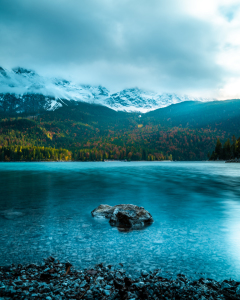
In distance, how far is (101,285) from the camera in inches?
302

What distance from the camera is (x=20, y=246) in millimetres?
11086

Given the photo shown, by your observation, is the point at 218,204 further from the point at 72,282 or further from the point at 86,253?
the point at 72,282

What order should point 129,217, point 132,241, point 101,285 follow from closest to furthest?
point 101,285, point 132,241, point 129,217

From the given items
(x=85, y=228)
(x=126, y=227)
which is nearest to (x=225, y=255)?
(x=126, y=227)

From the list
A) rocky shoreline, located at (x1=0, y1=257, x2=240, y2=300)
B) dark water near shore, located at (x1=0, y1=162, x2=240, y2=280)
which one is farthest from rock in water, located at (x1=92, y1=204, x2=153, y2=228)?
rocky shoreline, located at (x1=0, y1=257, x2=240, y2=300)

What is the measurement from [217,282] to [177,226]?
715 cm

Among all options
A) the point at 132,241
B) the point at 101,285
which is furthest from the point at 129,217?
the point at 101,285

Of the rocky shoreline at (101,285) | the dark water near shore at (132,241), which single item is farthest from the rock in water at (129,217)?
the rocky shoreline at (101,285)

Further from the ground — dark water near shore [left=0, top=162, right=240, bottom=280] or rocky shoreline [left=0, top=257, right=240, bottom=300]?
rocky shoreline [left=0, top=257, right=240, bottom=300]

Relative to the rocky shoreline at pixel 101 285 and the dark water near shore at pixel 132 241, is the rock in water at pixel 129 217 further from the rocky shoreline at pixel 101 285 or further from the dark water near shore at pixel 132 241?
the rocky shoreline at pixel 101 285

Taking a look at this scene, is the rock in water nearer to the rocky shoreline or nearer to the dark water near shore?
the dark water near shore

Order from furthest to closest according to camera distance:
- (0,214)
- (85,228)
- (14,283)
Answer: (0,214) < (85,228) < (14,283)

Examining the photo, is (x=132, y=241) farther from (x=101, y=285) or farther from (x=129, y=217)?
(x=101, y=285)

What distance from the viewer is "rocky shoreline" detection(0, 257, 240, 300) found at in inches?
278
